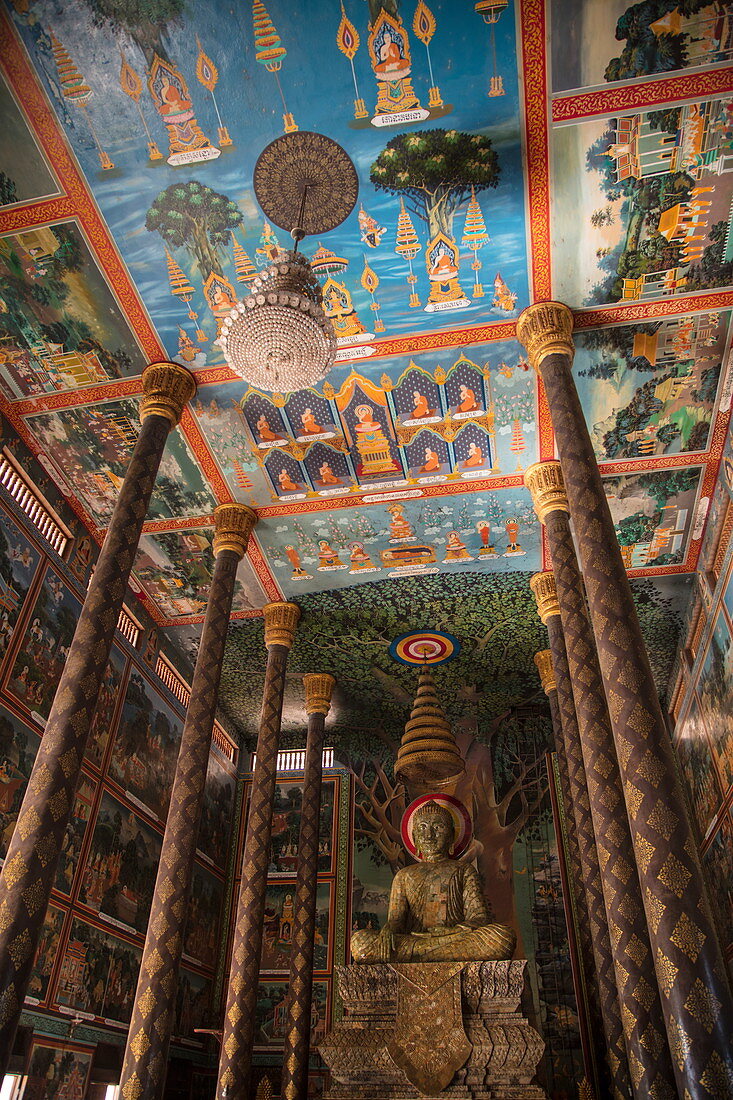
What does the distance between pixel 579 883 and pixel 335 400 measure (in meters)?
7.54

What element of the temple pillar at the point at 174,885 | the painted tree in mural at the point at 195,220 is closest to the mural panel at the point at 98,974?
the temple pillar at the point at 174,885

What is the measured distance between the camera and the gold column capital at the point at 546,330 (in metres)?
8.29

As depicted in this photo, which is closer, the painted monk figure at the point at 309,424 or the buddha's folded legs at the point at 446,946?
the buddha's folded legs at the point at 446,946

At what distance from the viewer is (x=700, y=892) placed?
4.69 metres

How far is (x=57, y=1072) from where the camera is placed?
9.29 m

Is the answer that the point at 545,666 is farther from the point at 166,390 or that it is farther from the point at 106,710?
the point at 166,390

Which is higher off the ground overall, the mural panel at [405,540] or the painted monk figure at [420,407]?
the painted monk figure at [420,407]

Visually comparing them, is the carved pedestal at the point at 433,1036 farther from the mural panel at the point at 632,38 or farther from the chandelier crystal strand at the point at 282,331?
the mural panel at the point at 632,38

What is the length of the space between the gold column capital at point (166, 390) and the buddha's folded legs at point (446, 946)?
20.3ft

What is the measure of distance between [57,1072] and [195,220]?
1024cm

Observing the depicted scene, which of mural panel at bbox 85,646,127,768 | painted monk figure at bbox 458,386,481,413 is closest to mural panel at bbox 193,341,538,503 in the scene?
painted monk figure at bbox 458,386,481,413

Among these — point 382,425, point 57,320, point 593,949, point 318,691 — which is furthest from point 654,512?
point 57,320

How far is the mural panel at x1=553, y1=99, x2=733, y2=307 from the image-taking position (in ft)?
23.2

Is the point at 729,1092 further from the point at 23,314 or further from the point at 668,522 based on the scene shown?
the point at 23,314
